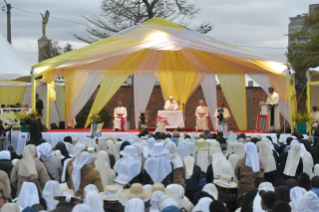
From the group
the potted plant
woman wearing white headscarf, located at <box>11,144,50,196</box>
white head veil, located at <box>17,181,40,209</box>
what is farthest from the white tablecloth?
white head veil, located at <box>17,181,40,209</box>

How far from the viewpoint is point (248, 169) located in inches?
288

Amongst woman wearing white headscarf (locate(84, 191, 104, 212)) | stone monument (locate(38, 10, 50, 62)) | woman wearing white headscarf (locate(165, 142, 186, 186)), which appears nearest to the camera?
woman wearing white headscarf (locate(84, 191, 104, 212))

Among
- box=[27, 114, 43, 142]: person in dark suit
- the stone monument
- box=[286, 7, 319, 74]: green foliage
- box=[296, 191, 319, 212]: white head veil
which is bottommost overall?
box=[296, 191, 319, 212]: white head veil

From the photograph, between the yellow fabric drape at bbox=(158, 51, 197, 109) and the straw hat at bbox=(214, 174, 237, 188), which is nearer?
the straw hat at bbox=(214, 174, 237, 188)

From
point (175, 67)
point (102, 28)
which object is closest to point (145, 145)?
point (175, 67)

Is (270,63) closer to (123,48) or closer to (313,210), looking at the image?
(123,48)

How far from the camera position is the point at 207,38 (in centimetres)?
1580

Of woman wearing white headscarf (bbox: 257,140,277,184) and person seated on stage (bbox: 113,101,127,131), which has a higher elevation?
person seated on stage (bbox: 113,101,127,131)

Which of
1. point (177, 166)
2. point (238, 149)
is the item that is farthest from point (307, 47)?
point (177, 166)

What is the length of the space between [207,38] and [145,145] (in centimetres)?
767

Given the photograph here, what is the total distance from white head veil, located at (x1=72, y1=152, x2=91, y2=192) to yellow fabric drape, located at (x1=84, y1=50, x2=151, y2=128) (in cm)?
1256

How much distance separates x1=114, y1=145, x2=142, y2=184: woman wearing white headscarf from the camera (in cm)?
687

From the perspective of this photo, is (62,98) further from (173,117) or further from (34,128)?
Answer: (34,128)

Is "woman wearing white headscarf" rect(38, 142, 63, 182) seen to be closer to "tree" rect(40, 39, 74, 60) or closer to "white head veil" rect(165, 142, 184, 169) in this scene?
"white head veil" rect(165, 142, 184, 169)
